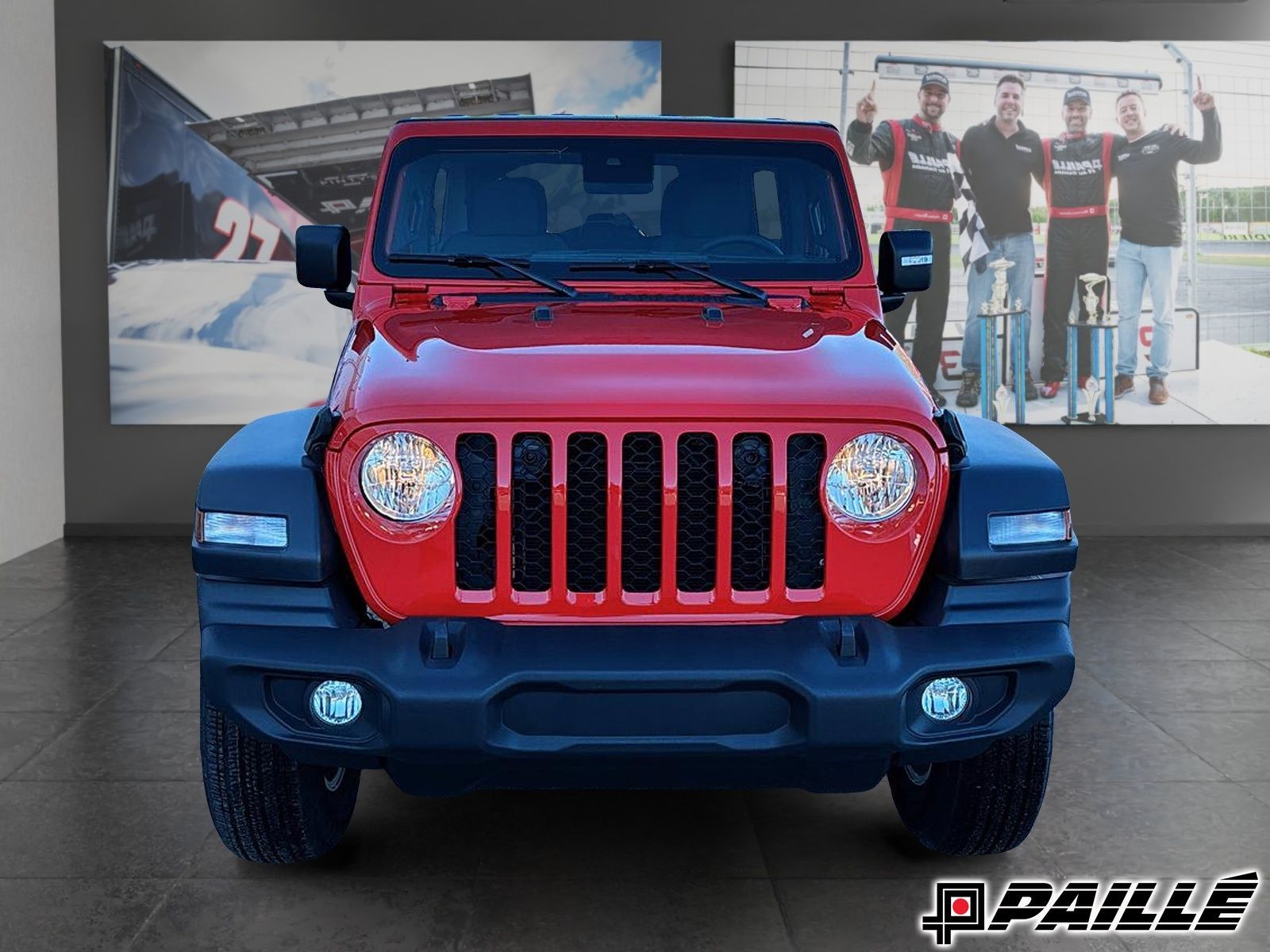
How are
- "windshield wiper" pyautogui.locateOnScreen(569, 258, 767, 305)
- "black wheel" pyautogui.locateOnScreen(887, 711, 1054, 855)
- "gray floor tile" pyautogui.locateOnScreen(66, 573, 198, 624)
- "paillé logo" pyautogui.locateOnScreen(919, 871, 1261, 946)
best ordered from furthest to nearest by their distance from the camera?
1. "gray floor tile" pyautogui.locateOnScreen(66, 573, 198, 624)
2. "windshield wiper" pyautogui.locateOnScreen(569, 258, 767, 305)
3. "black wheel" pyautogui.locateOnScreen(887, 711, 1054, 855)
4. "paillé logo" pyautogui.locateOnScreen(919, 871, 1261, 946)

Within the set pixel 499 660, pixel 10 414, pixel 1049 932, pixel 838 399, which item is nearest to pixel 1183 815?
pixel 1049 932

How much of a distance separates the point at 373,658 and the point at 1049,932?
63.5 inches

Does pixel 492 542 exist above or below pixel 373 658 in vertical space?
above

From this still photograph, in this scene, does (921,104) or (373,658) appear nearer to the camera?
(373,658)

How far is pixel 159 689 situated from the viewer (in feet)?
17.0

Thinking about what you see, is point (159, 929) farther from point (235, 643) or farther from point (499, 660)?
point (499, 660)

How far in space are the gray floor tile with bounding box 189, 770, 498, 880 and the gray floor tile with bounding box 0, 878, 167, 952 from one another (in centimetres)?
18

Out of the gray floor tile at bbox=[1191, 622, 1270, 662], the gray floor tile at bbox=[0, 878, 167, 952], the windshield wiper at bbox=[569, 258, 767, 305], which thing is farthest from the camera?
the gray floor tile at bbox=[1191, 622, 1270, 662]

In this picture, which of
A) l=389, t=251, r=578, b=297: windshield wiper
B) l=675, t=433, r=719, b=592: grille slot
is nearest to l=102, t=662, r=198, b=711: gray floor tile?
l=389, t=251, r=578, b=297: windshield wiper

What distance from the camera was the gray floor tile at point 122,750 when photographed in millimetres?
4219

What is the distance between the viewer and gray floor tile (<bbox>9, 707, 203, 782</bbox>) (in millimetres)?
4219

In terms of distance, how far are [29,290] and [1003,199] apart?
5.88 meters

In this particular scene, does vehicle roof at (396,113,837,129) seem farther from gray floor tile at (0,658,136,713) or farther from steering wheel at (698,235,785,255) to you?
gray floor tile at (0,658,136,713)

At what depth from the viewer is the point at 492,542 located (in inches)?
113
